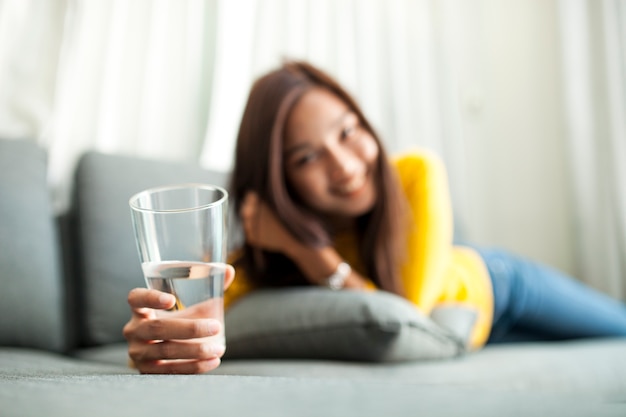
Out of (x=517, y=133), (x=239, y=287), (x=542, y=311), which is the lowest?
(x=542, y=311)

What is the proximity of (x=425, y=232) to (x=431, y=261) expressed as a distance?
0.28 feet

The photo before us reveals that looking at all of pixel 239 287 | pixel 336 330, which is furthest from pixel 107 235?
pixel 336 330

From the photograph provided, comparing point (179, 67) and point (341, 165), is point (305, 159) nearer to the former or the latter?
point (341, 165)

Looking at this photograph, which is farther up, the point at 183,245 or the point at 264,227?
the point at 183,245

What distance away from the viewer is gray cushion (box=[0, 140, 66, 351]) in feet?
3.79

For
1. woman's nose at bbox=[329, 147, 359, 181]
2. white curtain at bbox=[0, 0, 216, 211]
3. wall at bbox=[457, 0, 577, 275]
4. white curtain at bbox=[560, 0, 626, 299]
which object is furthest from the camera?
wall at bbox=[457, 0, 577, 275]

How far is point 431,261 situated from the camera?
1.39 meters

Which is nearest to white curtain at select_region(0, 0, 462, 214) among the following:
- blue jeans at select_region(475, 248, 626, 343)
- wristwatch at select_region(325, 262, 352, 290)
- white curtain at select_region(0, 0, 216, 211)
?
white curtain at select_region(0, 0, 216, 211)

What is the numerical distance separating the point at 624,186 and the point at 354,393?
2.46 metres

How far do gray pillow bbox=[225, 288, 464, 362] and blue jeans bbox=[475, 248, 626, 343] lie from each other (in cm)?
64

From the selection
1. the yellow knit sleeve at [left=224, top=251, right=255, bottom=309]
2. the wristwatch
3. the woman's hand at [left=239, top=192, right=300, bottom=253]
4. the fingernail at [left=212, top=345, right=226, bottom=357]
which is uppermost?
the fingernail at [left=212, top=345, right=226, bottom=357]

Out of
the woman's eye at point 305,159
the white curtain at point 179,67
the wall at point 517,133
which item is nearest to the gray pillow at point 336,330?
the woman's eye at point 305,159

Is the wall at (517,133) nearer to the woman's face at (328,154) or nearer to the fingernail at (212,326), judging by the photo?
the woman's face at (328,154)

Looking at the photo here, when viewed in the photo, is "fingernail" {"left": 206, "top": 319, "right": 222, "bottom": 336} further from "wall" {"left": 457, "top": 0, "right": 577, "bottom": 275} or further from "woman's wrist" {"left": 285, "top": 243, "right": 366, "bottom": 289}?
"wall" {"left": 457, "top": 0, "right": 577, "bottom": 275}
